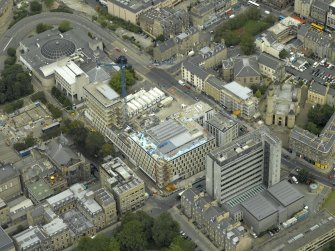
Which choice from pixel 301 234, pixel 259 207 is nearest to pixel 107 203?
pixel 259 207

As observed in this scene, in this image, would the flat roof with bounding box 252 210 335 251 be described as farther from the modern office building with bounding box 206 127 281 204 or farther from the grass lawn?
the modern office building with bounding box 206 127 281 204

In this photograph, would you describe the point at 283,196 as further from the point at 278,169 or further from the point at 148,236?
the point at 148,236

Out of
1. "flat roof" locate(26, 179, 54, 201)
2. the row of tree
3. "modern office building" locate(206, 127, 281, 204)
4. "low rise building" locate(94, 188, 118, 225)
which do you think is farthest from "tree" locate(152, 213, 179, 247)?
"flat roof" locate(26, 179, 54, 201)

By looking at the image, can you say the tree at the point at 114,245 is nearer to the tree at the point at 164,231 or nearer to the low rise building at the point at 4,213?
the tree at the point at 164,231

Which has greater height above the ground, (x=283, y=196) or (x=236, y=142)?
(x=236, y=142)

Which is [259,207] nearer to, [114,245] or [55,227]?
[114,245]

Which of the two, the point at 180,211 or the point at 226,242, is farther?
the point at 180,211

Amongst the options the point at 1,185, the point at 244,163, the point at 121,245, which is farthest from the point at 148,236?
the point at 1,185
